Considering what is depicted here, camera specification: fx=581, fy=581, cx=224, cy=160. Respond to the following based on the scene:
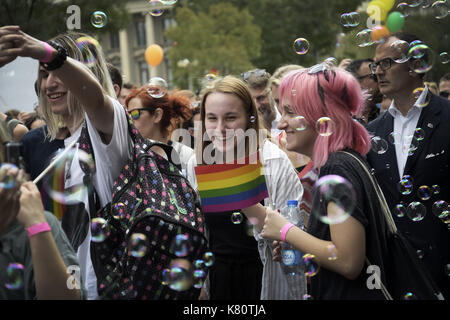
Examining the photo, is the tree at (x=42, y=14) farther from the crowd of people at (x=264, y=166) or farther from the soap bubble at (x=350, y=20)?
the crowd of people at (x=264, y=166)

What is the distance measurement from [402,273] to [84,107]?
57.2 inches

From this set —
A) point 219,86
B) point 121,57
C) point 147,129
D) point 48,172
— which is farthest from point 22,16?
point 121,57

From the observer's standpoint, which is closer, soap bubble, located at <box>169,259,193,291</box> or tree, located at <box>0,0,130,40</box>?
soap bubble, located at <box>169,259,193,291</box>

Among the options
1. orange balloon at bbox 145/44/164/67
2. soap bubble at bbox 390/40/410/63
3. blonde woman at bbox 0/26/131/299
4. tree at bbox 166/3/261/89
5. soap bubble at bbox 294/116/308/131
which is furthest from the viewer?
tree at bbox 166/3/261/89

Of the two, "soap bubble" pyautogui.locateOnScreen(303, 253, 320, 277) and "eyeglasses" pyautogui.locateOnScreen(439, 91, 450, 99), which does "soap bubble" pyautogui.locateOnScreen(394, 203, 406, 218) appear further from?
"eyeglasses" pyautogui.locateOnScreen(439, 91, 450, 99)

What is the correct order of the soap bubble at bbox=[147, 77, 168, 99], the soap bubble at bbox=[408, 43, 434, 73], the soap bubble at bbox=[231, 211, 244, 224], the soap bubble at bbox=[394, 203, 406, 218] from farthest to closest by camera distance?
1. the soap bubble at bbox=[147, 77, 168, 99]
2. the soap bubble at bbox=[408, 43, 434, 73]
3. the soap bubble at bbox=[394, 203, 406, 218]
4. the soap bubble at bbox=[231, 211, 244, 224]

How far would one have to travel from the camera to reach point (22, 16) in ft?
48.8

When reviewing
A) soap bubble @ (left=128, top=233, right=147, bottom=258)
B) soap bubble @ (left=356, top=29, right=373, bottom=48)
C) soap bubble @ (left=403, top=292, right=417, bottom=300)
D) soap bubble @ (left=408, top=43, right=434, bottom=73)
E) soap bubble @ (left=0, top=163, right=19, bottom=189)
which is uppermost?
soap bubble @ (left=356, top=29, right=373, bottom=48)

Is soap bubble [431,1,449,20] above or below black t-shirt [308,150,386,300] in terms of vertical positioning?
above

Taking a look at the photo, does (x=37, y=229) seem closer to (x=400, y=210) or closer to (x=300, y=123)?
(x=300, y=123)

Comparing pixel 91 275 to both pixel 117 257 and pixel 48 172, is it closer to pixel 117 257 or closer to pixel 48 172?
pixel 117 257

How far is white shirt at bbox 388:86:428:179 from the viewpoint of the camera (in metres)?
3.87

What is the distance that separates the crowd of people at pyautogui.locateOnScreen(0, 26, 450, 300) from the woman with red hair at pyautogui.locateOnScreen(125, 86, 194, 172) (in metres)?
0.01

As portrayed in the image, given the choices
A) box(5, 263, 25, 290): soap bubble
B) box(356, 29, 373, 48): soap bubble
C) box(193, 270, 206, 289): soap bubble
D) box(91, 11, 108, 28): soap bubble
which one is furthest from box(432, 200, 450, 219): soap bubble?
box(5, 263, 25, 290): soap bubble
